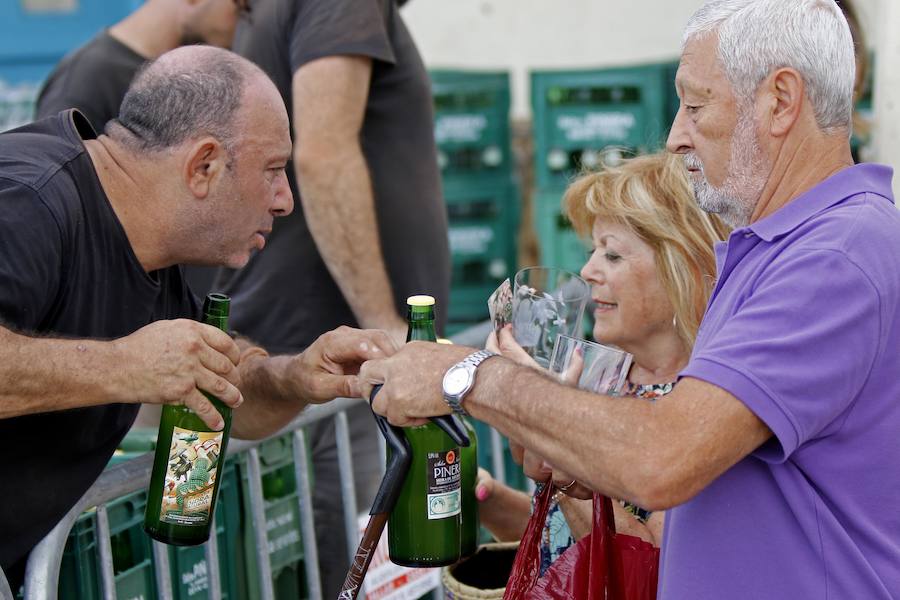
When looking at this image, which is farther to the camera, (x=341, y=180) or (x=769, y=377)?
(x=341, y=180)

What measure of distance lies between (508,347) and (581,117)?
144 inches

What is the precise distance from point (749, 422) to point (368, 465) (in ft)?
6.96

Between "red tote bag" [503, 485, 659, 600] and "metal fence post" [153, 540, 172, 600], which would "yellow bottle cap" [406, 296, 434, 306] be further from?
"metal fence post" [153, 540, 172, 600]

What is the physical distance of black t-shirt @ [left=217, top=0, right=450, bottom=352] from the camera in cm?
357

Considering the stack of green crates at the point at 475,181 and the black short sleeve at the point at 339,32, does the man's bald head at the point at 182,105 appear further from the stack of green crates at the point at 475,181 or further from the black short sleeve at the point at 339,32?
the stack of green crates at the point at 475,181

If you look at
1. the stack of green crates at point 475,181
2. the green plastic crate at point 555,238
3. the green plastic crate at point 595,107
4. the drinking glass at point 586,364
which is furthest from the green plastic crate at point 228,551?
the green plastic crate at point 595,107

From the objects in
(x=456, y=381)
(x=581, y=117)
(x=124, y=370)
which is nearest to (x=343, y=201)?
(x=124, y=370)

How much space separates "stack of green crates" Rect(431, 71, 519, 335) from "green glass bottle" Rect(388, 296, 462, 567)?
141 inches

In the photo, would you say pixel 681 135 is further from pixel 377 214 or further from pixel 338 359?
pixel 377 214

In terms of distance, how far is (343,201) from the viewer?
11.2ft

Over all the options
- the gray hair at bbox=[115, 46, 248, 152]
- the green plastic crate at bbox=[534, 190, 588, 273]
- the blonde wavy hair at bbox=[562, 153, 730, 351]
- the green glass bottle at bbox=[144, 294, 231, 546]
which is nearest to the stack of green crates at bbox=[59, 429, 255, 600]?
the green glass bottle at bbox=[144, 294, 231, 546]

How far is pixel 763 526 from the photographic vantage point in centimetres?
188

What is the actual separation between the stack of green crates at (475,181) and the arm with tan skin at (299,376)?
326cm

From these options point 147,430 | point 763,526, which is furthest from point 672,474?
point 147,430
